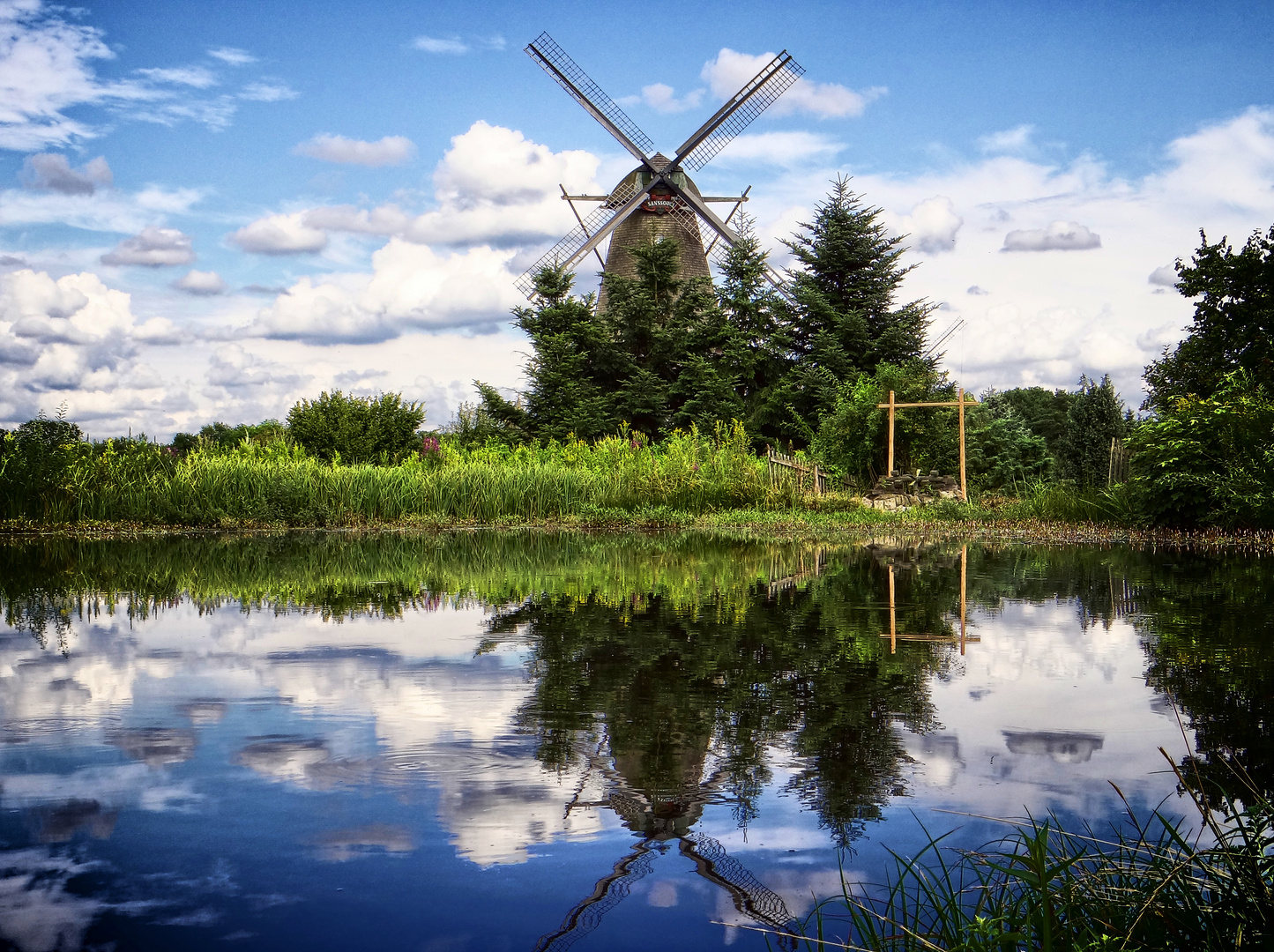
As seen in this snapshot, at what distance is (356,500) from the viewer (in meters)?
18.4

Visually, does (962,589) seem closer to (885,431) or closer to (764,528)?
(764,528)

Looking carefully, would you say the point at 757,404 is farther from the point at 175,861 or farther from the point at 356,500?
the point at 175,861

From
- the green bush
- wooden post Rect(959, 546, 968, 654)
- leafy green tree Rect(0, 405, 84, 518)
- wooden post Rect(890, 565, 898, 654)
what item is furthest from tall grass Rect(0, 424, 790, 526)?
wooden post Rect(890, 565, 898, 654)

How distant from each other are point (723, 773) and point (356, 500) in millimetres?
15794

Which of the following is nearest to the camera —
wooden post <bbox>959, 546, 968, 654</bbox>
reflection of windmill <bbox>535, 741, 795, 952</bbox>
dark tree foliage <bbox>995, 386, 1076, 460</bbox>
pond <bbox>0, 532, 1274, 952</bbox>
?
reflection of windmill <bbox>535, 741, 795, 952</bbox>

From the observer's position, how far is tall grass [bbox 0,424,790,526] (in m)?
17.3

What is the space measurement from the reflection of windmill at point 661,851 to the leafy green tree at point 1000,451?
20.9 meters

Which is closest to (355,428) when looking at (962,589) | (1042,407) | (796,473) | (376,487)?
(376,487)

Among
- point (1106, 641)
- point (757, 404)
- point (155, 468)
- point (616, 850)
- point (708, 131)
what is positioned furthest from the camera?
point (708, 131)

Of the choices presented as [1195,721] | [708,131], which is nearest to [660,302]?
[708,131]

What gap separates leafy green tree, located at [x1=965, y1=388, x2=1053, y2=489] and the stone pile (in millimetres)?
2058

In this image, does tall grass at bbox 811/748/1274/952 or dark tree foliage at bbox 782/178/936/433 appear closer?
tall grass at bbox 811/748/1274/952

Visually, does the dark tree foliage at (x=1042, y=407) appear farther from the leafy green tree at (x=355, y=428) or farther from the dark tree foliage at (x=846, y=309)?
the leafy green tree at (x=355, y=428)

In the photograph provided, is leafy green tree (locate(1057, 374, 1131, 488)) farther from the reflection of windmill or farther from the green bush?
the reflection of windmill
